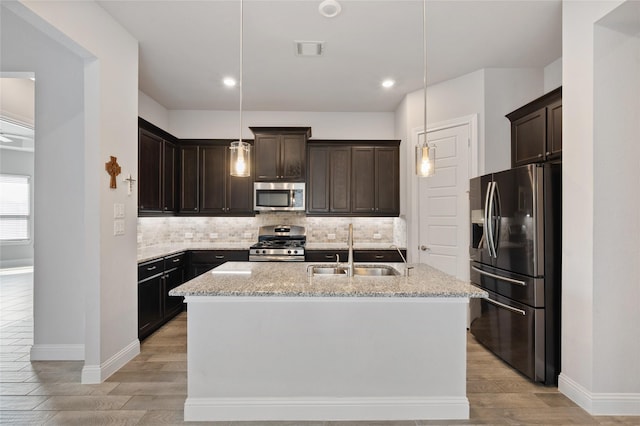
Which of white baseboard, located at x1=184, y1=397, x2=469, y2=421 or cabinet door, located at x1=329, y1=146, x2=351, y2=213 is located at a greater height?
cabinet door, located at x1=329, y1=146, x2=351, y2=213

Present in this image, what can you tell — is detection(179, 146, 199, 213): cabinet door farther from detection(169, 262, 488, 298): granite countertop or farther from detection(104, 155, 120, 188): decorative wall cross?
detection(169, 262, 488, 298): granite countertop

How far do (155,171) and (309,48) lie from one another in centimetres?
242

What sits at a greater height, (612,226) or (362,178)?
(362,178)

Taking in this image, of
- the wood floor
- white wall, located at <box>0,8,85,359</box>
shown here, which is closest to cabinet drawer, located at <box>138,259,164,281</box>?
white wall, located at <box>0,8,85,359</box>

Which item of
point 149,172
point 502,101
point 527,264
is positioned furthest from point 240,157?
point 502,101

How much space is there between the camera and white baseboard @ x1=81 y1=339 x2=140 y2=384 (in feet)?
8.80

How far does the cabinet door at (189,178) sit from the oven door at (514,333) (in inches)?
161

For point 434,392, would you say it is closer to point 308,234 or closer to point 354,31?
point 354,31

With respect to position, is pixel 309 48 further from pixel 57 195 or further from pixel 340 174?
pixel 57 195

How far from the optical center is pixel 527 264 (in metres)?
2.70

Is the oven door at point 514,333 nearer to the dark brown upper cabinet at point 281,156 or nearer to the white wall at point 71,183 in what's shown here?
the dark brown upper cabinet at point 281,156

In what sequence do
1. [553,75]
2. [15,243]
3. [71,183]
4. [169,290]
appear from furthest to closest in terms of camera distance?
[15,243]
[169,290]
[553,75]
[71,183]

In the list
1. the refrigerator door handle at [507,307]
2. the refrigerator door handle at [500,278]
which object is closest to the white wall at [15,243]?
the refrigerator door handle at [500,278]

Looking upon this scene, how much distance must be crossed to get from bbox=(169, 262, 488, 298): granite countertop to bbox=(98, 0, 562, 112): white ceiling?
85.8 inches
